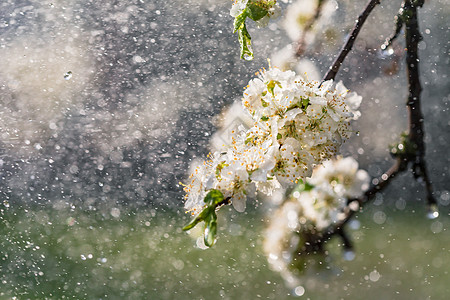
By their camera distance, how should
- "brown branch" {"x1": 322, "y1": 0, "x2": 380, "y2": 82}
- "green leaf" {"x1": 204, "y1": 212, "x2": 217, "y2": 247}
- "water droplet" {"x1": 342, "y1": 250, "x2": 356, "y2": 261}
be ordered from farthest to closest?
"water droplet" {"x1": 342, "y1": 250, "x2": 356, "y2": 261}, "brown branch" {"x1": 322, "y1": 0, "x2": 380, "y2": 82}, "green leaf" {"x1": 204, "y1": 212, "x2": 217, "y2": 247}

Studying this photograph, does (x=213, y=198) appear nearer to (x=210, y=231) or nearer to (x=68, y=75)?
(x=210, y=231)

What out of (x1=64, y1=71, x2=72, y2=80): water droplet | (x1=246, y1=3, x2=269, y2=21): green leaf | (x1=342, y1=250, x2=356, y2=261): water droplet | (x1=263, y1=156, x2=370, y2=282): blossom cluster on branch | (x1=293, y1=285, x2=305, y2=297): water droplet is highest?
(x1=246, y1=3, x2=269, y2=21): green leaf

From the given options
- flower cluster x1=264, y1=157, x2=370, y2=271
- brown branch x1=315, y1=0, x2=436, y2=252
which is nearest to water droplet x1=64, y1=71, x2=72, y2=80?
flower cluster x1=264, y1=157, x2=370, y2=271

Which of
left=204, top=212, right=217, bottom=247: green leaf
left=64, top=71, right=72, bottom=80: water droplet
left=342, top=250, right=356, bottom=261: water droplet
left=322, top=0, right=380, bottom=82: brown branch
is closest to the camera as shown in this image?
left=204, top=212, right=217, bottom=247: green leaf

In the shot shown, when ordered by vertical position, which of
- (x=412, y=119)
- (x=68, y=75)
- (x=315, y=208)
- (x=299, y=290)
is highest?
(x=412, y=119)

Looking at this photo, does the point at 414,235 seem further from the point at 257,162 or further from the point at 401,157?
the point at 257,162

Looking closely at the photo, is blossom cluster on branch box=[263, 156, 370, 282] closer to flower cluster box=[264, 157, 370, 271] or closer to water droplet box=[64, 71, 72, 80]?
flower cluster box=[264, 157, 370, 271]

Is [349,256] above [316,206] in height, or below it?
below

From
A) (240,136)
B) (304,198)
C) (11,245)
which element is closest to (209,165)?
(240,136)

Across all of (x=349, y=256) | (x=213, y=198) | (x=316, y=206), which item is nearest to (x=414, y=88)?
(x=316, y=206)
